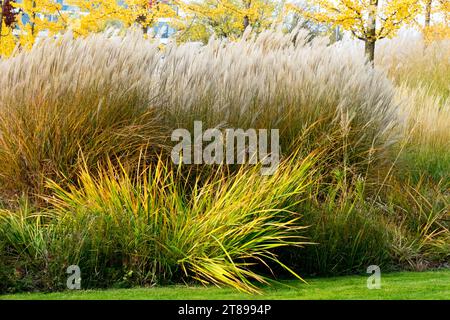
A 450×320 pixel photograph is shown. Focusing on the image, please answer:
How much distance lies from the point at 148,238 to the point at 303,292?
109 cm

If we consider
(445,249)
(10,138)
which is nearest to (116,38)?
(10,138)

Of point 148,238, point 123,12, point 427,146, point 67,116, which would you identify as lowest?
point 148,238

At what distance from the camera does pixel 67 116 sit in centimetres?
550

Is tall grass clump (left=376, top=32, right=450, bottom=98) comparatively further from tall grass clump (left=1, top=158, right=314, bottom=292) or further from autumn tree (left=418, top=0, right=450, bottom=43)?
tall grass clump (left=1, top=158, right=314, bottom=292)

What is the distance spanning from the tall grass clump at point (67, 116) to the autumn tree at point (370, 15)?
4.56 metres

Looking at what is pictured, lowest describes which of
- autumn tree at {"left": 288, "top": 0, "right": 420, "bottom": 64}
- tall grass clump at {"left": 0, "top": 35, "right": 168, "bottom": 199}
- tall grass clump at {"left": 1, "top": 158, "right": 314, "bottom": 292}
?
tall grass clump at {"left": 1, "top": 158, "right": 314, "bottom": 292}

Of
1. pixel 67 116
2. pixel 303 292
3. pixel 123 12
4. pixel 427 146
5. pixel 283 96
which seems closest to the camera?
pixel 303 292

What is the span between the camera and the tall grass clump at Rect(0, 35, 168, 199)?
216 inches

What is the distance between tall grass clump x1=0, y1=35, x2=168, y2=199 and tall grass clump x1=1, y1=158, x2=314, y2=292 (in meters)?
0.66

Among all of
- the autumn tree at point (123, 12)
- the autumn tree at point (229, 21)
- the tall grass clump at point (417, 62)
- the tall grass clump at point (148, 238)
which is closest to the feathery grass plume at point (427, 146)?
the tall grass clump at point (148, 238)

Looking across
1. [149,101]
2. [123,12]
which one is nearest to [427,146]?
[149,101]

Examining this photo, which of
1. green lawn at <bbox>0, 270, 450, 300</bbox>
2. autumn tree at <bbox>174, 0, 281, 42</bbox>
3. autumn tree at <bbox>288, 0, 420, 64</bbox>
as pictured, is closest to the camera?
green lawn at <bbox>0, 270, 450, 300</bbox>

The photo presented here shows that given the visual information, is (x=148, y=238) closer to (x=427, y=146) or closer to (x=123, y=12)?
(x=427, y=146)

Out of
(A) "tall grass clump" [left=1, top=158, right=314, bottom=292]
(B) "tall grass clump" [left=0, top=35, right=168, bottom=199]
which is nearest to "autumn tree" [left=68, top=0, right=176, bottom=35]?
(B) "tall grass clump" [left=0, top=35, right=168, bottom=199]
